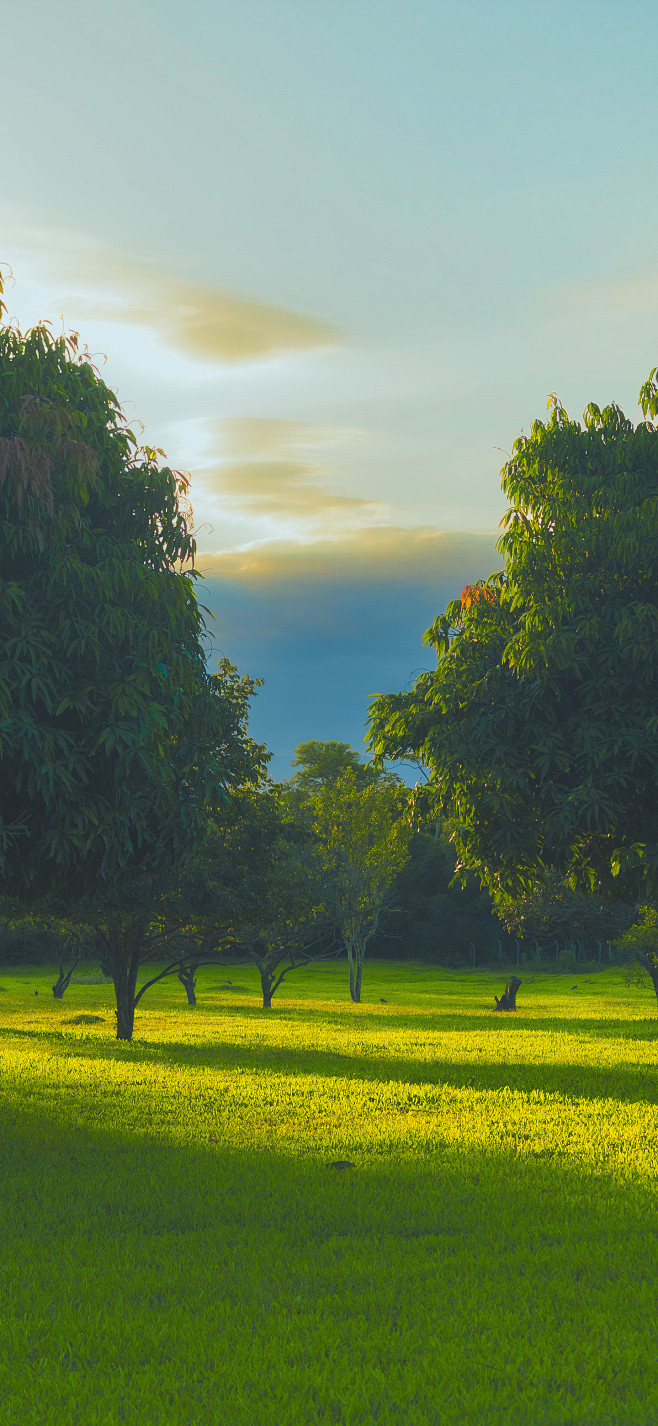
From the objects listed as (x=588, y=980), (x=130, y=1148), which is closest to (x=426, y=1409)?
(x=130, y=1148)

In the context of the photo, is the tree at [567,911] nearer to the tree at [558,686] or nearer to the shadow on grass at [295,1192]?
the tree at [558,686]

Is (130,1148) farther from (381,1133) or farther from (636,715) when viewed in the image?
(636,715)

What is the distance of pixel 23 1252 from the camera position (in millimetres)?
7531

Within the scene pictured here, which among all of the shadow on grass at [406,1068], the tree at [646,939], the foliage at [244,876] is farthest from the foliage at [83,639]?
the tree at [646,939]

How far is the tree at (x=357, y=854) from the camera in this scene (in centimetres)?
Answer: 6238

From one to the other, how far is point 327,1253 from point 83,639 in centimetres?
666

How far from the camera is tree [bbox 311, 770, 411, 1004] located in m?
62.4

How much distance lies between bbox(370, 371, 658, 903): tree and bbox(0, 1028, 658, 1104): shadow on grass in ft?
10.4

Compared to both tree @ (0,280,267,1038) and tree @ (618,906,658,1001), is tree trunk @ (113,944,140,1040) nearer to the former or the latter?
tree @ (0,280,267,1038)

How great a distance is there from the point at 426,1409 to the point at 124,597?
9.10 metres

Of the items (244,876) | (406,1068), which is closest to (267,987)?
(244,876)

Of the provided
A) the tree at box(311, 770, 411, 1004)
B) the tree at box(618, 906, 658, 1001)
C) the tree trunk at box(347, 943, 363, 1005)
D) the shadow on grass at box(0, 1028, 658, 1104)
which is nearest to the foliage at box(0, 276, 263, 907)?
the shadow on grass at box(0, 1028, 658, 1104)

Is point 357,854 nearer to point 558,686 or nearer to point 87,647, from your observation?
point 558,686

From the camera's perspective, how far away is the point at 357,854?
63.8 metres
